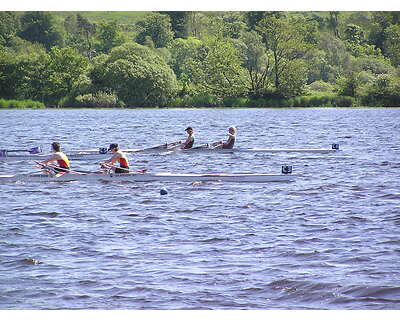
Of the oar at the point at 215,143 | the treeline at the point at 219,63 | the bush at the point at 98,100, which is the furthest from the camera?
the bush at the point at 98,100

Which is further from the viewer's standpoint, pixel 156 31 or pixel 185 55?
pixel 185 55

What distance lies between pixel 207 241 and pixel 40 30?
3555 centimetres

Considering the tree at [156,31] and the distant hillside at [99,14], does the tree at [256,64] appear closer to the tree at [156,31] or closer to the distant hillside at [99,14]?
the tree at [156,31]

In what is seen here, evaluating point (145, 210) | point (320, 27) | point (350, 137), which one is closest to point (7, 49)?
point (350, 137)

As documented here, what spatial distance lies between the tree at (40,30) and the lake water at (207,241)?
10182 millimetres

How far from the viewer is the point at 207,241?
52.6ft

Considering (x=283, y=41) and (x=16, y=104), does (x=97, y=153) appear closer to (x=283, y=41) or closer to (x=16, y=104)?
(x=16, y=104)

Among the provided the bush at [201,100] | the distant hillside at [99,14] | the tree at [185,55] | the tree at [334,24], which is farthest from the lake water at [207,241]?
the bush at [201,100]

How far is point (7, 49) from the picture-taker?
45812 mm

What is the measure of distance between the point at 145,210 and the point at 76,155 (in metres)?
12.1

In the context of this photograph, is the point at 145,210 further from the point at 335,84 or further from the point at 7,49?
the point at 335,84

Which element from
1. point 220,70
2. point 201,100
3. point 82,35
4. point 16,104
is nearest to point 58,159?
point 16,104

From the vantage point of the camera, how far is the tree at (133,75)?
262ft

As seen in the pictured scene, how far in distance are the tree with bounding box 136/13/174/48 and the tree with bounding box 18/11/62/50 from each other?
1431 cm
